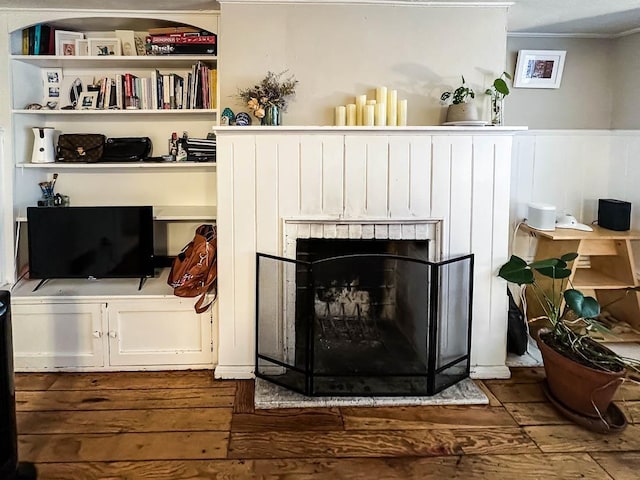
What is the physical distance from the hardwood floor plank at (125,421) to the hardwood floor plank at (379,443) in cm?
22

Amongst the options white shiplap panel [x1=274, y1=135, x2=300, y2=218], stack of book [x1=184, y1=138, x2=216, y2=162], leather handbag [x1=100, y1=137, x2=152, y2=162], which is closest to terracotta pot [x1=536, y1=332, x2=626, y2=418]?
white shiplap panel [x1=274, y1=135, x2=300, y2=218]

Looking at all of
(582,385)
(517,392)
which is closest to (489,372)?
(517,392)

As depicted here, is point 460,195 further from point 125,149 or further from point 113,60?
point 113,60

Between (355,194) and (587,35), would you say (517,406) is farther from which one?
(587,35)

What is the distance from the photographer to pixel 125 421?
103 inches

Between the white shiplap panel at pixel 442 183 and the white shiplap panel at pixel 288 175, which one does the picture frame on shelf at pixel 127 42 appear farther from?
the white shiplap panel at pixel 442 183

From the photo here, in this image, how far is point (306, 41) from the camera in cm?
308

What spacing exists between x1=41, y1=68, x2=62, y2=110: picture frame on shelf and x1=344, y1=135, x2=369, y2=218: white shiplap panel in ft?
6.57

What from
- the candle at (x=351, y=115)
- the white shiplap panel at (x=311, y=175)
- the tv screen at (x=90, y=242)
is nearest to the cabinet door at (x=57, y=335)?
the tv screen at (x=90, y=242)

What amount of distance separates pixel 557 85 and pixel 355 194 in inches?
70.1

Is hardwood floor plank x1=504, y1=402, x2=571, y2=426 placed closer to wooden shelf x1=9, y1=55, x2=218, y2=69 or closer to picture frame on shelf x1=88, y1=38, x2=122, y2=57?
wooden shelf x1=9, y1=55, x2=218, y2=69

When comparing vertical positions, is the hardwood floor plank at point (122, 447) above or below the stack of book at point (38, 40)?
below

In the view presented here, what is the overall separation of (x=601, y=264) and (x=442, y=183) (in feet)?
4.94

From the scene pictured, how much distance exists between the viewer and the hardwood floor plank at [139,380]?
300cm
